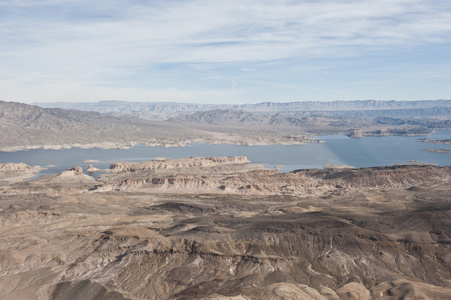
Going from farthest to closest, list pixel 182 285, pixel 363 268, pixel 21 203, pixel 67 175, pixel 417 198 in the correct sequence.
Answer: pixel 67 175, pixel 417 198, pixel 21 203, pixel 363 268, pixel 182 285

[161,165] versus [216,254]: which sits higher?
[216,254]

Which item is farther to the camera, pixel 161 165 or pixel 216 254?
pixel 161 165

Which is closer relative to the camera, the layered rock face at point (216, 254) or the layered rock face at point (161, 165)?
the layered rock face at point (216, 254)

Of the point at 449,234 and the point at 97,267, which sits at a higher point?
the point at 449,234

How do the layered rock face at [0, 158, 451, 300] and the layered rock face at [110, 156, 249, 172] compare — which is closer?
the layered rock face at [0, 158, 451, 300]

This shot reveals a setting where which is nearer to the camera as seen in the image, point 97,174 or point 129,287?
point 129,287

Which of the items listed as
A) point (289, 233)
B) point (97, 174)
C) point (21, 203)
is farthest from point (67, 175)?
point (289, 233)

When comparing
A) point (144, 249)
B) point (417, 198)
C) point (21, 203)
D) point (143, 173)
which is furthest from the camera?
point (143, 173)

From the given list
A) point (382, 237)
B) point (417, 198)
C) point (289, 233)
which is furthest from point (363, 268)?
point (417, 198)

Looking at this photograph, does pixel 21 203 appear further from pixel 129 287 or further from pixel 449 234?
pixel 449 234
